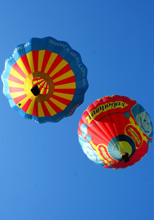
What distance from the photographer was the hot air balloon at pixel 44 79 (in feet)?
41.1

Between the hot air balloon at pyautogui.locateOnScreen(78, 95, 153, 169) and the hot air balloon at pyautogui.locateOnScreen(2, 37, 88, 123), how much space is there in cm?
105

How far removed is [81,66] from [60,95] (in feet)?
5.04

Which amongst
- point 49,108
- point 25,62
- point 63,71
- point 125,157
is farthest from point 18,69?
point 125,157

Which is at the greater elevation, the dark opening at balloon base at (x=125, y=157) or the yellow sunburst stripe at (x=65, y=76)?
the yellow sunburst stripe at (x=65, y=76)

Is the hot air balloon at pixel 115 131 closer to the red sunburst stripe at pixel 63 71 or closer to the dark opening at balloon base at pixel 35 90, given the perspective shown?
the red sunburst stripe at pixel 63 71

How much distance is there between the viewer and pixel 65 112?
44.3ft

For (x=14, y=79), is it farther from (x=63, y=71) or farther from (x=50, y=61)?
(x=63, y=71)

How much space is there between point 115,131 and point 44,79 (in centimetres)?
354

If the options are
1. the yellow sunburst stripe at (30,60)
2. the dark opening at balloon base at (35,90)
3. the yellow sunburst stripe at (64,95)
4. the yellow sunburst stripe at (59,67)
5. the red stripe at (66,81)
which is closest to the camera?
the dark opening at balloon base at (35,90)

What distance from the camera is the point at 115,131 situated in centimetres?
1242

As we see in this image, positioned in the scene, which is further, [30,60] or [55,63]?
[55,63]

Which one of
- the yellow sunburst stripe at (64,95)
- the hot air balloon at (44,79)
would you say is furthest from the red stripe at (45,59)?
the yellow sunburst stripe at (64,95)

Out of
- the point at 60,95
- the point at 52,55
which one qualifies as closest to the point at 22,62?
the point at 52,55

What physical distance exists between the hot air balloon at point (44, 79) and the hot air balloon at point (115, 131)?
3.45 ft
